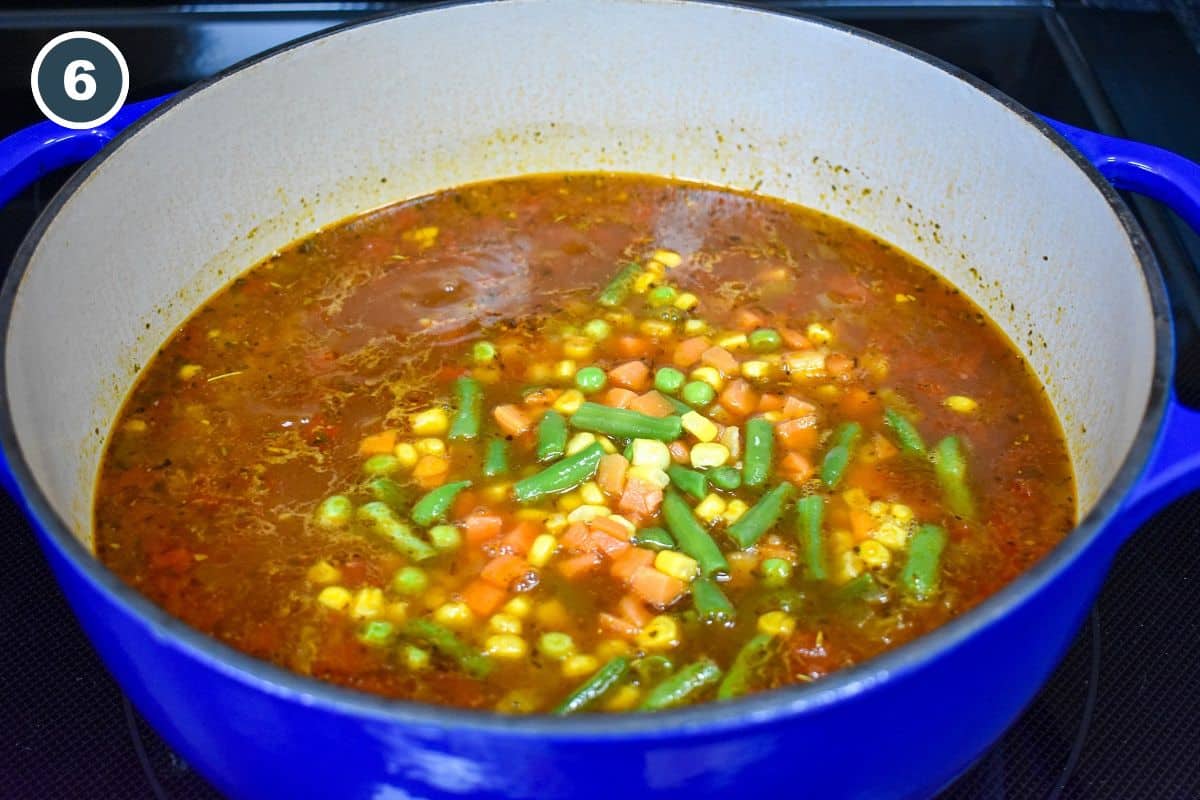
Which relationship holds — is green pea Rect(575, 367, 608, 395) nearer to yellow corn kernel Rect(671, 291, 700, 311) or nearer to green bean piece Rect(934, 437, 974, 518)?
yellow corn kernel Rect(671, 291, 700, 311)

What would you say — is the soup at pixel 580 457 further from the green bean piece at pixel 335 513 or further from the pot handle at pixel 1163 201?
the pot handle at pixel 1163 201

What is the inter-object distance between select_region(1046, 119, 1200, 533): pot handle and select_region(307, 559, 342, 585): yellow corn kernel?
51.5 inches

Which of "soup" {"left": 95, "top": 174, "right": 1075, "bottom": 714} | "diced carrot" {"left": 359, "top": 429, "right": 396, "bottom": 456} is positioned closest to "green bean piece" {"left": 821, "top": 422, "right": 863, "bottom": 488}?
"soup" {"left": 95, "top": 174, "right": 1075, "bottom": 714}

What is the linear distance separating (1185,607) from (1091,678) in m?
0.32

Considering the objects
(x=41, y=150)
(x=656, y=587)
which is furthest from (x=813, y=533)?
(x=41, y=150)

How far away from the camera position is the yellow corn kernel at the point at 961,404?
260 centimetres

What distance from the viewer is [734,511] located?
2340mm

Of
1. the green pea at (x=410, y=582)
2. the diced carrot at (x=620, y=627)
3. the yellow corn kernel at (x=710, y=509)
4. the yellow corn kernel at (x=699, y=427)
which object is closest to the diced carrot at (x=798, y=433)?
the yellow corn kernel at (x=699, y=427)

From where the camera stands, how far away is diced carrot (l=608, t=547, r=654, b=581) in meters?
2.22

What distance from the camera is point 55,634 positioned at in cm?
242

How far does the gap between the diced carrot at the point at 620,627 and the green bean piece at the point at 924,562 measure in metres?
0.49

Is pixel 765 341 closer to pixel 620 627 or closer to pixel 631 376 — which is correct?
pixel 631 376

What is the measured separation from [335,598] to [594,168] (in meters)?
1.54

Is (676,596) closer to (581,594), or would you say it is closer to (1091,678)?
(581,594)
